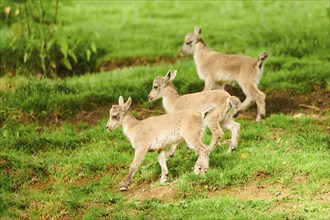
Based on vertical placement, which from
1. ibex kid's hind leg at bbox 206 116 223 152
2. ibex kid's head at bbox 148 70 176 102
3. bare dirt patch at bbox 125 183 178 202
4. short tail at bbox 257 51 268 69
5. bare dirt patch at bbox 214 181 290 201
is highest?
short tail at bbox 257 51 268 69

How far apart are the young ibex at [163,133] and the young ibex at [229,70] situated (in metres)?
2.40

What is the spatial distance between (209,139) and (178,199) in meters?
2.36

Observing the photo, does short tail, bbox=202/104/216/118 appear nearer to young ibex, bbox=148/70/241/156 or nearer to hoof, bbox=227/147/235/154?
young ibex, bbox=148/70/241/156

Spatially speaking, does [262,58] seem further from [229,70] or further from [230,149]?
[230,149]

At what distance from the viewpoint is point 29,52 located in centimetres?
1454

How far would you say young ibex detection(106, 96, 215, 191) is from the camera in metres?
8.73

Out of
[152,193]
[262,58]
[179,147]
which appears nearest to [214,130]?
[179,147]

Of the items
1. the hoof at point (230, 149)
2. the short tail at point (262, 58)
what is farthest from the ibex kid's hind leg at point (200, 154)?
the short tail at point (262, 58)

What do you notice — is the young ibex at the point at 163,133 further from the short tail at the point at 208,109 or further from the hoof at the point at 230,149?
the hoof at the point at 230,149

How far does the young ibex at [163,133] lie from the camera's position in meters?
8.73

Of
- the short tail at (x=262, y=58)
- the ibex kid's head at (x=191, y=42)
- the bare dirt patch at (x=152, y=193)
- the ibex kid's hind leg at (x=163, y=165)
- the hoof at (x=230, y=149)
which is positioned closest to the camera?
the bare dirt patch at (x=152, y=193)

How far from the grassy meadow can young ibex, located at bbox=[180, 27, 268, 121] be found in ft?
1.44

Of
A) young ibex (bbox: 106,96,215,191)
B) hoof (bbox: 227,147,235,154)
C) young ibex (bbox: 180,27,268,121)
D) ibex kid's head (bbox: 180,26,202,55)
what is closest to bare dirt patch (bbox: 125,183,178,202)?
young ibex (bbox: 106,96,215,191)

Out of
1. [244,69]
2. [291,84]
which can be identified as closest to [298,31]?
[291,84]
